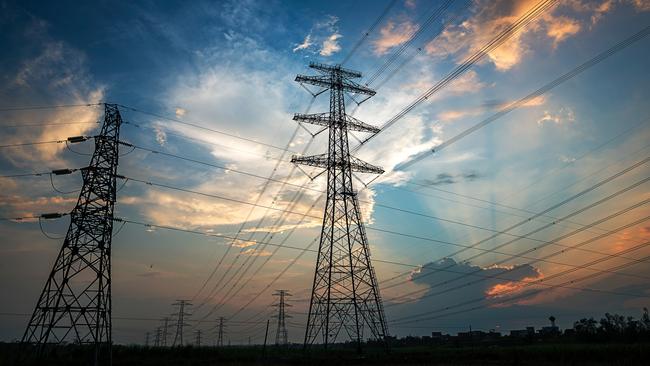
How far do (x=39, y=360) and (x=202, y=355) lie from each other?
21223 mm

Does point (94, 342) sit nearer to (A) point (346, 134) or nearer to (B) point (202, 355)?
(B) point (202, 355)

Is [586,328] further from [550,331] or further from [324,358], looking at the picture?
[324,358]

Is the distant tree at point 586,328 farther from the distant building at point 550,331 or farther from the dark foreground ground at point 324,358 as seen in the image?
the dark foreground ground at point 324,358

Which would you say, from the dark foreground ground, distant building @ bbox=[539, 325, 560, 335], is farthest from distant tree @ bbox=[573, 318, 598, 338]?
the dark foreground ground

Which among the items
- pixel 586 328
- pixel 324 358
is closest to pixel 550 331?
pixel 586 328

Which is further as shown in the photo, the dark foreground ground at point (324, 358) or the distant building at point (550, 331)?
the distant building at point (550, 331)

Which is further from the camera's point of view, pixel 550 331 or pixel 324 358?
pixel 550 331

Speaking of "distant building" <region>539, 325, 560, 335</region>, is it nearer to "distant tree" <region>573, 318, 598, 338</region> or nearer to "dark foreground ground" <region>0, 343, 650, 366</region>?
"distant tree" <region>573, 318, 598, 338</region>

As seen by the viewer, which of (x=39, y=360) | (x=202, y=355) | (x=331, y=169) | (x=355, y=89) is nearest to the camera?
(x=39, y=360)

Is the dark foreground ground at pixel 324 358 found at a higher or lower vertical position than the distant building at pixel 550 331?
higher

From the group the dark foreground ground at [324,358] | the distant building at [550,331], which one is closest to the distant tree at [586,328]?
the distant building at [550,331]

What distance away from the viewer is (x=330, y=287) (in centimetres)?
3197

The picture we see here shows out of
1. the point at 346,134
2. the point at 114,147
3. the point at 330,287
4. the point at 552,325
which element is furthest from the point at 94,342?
the point at 552,325

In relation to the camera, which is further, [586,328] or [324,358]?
[586,328]
